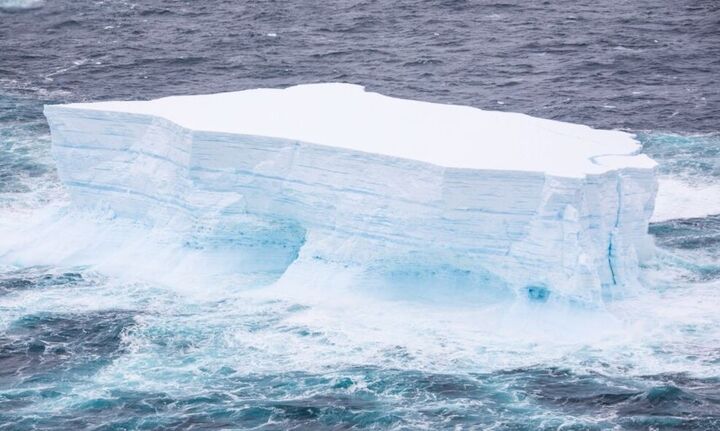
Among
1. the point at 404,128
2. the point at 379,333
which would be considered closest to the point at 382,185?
the point at 404,128

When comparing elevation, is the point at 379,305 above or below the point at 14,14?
below

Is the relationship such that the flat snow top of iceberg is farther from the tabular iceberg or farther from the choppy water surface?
the choppy water surface

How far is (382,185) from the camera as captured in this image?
Result: 24719 millimetres

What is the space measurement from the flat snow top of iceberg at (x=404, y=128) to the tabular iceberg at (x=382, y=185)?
0.16 ft

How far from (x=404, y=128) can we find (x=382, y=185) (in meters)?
2.59

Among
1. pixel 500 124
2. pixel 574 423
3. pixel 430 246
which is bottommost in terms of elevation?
pixel 574 423

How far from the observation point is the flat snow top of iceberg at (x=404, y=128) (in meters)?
24.8

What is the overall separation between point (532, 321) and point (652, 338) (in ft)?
7.54

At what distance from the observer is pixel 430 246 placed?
24438 millimetres

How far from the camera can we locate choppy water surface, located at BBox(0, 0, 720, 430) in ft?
68.9

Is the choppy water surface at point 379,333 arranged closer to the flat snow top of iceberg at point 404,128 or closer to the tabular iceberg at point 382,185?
the tabular iceberg at point 382,185

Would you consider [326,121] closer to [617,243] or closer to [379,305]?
[379,305]

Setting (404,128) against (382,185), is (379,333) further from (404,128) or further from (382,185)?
(404,128)

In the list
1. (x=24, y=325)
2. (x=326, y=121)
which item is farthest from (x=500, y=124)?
(x=24, y=325)
